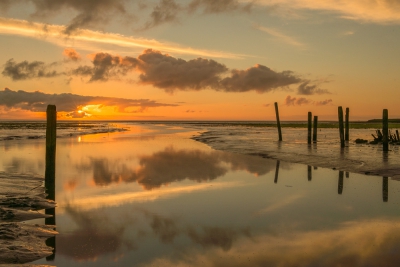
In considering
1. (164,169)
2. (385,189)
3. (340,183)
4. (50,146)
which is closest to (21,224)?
(50,146)

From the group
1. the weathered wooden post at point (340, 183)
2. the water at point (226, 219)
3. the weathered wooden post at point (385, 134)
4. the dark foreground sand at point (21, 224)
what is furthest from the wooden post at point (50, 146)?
the weathered wooden post at point (385, 134)

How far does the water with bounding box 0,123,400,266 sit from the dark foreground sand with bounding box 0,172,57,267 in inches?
11.4

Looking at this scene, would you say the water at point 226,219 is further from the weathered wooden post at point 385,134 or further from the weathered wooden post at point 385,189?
the weathered wooden post at point 385,134

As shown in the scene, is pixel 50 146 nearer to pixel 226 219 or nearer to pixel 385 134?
pixel 226 219

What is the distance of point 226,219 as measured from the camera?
859cm

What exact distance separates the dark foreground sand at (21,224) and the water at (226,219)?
289 millimetres

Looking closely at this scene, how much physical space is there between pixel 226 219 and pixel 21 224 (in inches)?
174

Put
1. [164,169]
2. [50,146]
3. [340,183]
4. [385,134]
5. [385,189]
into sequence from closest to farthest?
[385,189] → [50,146] → [340,183] → [164,169] → [385,134]

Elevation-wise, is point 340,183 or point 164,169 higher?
point 340,183

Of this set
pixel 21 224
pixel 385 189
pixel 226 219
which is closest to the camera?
pixel 21 224

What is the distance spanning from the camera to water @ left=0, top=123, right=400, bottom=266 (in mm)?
6246

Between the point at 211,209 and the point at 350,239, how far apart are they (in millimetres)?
3593

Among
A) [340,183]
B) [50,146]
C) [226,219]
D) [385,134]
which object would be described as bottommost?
[226,219]

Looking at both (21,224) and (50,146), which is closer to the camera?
(21,224)
